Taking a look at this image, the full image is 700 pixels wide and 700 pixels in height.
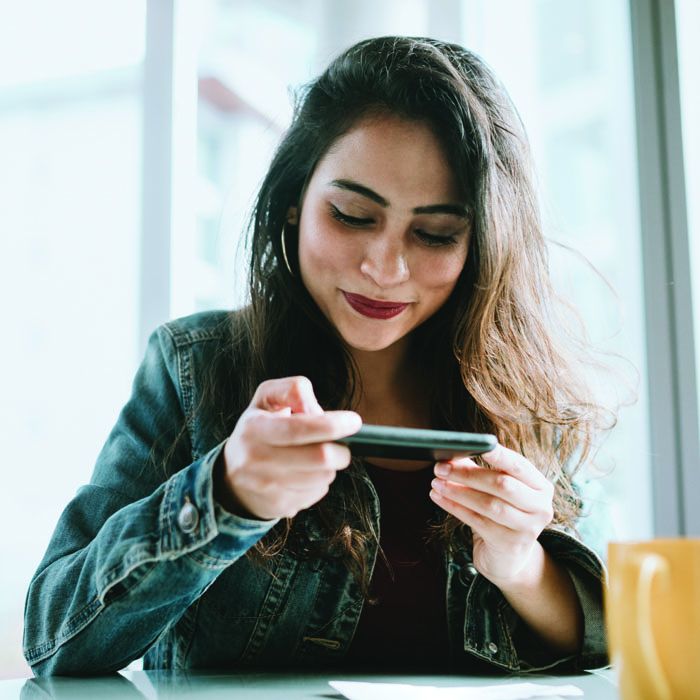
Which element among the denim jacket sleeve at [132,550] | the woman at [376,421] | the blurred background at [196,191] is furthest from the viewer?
the blurred background at [196,191]

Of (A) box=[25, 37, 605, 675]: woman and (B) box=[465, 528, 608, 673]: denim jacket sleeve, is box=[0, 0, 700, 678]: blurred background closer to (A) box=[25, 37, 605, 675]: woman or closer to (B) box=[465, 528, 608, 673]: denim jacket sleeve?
(A) box=[25, 37, 605, 675]: woman

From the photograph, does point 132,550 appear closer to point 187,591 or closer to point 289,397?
point 187,591

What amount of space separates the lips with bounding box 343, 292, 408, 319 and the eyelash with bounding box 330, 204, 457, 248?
0.09 metres

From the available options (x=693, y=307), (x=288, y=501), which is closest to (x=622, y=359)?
(x=693, y=307)

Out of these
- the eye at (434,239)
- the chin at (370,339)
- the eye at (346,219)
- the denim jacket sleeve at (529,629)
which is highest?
the eye at (346,219)

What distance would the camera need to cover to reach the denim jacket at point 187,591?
87 cm

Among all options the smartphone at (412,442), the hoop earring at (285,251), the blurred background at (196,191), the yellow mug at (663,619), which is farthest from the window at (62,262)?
the yellow mug at (663,619)

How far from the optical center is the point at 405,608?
1.11 meters

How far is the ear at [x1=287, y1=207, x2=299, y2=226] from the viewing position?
1244 mm

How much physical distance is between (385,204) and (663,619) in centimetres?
67

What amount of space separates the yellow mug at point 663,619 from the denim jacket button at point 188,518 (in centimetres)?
41

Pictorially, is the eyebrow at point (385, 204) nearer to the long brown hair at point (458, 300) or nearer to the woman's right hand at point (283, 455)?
the long brown hair at point (458, 300)

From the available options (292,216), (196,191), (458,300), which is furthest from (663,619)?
(196,191)

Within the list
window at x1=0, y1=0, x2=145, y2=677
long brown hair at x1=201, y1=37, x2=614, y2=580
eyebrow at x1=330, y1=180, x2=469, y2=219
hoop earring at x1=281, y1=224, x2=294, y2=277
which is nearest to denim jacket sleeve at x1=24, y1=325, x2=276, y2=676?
long brown hair at x1=201, y1=37, x2=614, y2=580
